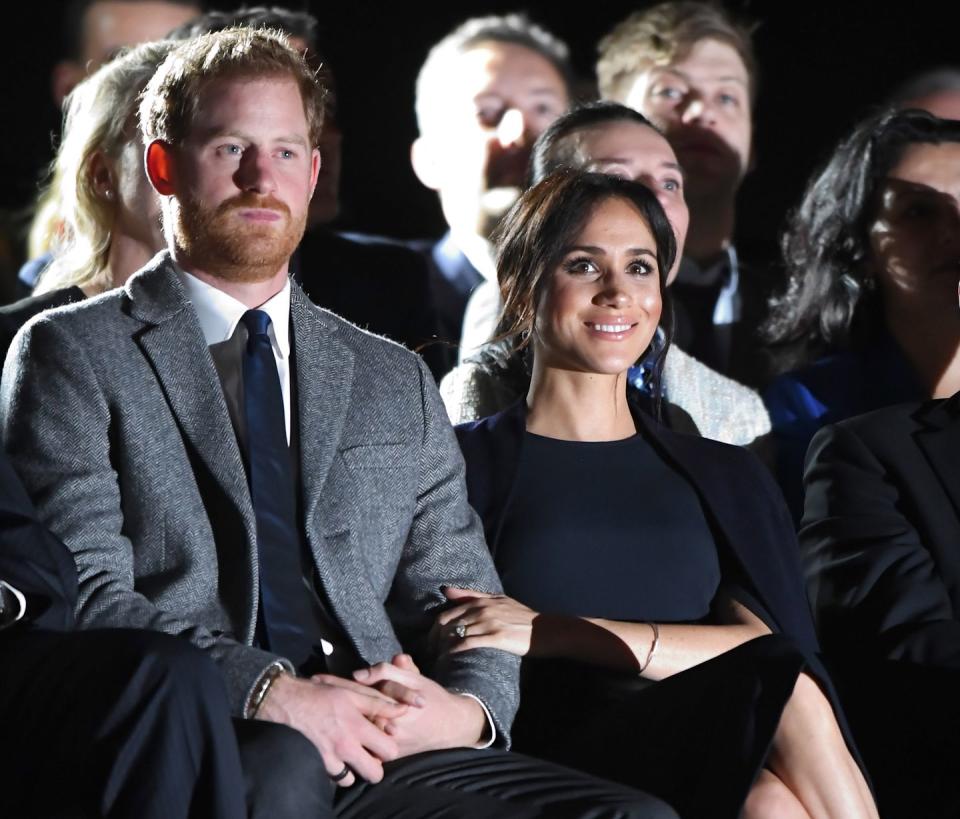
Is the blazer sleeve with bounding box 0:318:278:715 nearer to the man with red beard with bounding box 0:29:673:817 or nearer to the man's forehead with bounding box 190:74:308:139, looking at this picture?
the man with red beard with bounding box 0:29:673:817

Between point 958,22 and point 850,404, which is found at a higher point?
point 958,22

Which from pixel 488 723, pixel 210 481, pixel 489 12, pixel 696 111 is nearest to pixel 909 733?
pixel 488 723

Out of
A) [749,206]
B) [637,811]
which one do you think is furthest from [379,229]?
[637,811]

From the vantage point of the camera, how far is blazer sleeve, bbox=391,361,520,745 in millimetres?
2217

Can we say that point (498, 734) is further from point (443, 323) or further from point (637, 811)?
point (443, 323)

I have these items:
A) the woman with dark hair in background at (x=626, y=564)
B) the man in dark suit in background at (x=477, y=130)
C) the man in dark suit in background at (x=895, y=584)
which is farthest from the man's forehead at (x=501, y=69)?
the man in dark suit in background at (x=895, y=584)

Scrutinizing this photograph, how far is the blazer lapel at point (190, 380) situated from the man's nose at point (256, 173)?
162 mm

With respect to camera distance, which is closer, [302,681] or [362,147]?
[302,681]

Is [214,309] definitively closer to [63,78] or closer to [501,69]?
[501,69]

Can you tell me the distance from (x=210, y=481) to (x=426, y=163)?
199 cm

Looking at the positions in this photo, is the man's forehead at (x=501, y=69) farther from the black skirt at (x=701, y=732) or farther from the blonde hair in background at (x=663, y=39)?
the black skirt at (x=701, y=732)

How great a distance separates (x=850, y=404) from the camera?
120 inches

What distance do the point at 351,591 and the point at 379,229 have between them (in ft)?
8.21

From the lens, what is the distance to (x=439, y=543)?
2.22m
